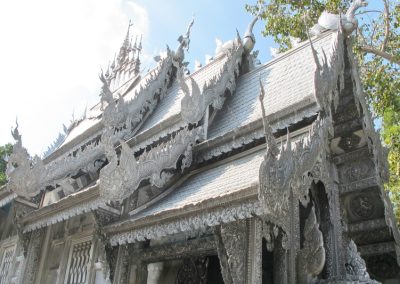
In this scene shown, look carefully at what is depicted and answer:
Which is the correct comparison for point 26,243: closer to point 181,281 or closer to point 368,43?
point 181,281

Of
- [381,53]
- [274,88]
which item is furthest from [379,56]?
[274,88]

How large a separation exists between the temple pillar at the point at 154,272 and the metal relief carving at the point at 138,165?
1053 mm

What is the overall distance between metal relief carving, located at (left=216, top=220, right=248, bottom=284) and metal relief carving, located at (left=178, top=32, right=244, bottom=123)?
2.54m

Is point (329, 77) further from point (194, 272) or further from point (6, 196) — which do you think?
point (6, 196)

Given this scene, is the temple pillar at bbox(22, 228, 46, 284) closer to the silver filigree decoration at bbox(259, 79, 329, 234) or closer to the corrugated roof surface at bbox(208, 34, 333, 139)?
the corrugated roof surface at bbox(208, 34, 333, 139)

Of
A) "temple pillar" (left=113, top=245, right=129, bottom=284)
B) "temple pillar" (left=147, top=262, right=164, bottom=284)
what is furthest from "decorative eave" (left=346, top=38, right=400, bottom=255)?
"temple pillar" (left=113, top=245, right=129, bottom=284)

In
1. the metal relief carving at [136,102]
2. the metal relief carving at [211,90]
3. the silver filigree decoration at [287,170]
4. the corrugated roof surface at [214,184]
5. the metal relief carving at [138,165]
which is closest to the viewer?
the silver filigree decoration at [287,170]

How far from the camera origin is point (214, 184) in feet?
17.6

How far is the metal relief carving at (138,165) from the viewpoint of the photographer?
5.57 metres

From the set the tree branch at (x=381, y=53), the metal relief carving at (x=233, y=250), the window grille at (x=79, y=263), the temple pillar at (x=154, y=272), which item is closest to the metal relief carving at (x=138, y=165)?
the temple pillar at (x=154, y=272)

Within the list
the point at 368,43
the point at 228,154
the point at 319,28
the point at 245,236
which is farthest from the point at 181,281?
the point at 368,43

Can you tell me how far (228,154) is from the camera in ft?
20.7

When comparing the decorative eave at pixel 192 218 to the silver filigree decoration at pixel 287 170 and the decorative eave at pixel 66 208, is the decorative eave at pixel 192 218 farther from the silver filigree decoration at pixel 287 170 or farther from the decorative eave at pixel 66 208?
the decorative eave at pixel 66 208

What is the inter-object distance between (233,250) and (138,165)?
5.75ft
